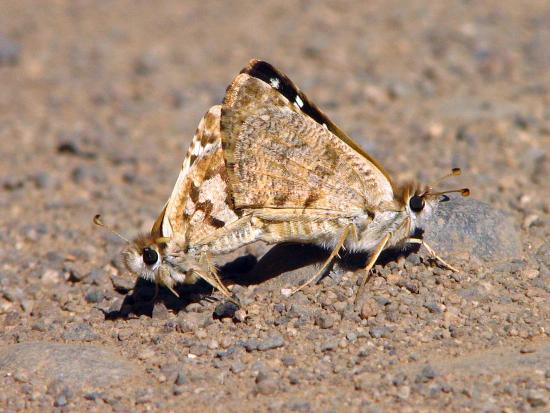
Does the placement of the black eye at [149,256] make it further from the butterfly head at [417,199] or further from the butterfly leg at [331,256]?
the butterfly head at [417,199]

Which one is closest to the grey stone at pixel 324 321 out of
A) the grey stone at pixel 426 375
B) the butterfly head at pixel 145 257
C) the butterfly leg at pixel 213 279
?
the butterfly leg at pixel 213 279

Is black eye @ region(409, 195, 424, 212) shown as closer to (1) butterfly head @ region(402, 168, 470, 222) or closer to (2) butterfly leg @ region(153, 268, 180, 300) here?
(1) butterfly head @ region(402, 168, 470, 222)

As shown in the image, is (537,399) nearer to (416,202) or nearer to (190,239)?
Answer: (416,202)

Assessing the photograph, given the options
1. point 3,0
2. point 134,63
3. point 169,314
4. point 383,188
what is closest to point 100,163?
point 134,63

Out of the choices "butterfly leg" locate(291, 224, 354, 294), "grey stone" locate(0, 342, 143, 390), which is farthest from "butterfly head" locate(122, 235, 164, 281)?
"butterfly leg" locate(291, 224, 354, 294)

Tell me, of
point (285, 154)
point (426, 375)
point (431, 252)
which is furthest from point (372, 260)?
point (426, 375)

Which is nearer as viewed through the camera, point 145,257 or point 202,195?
point 145,257
